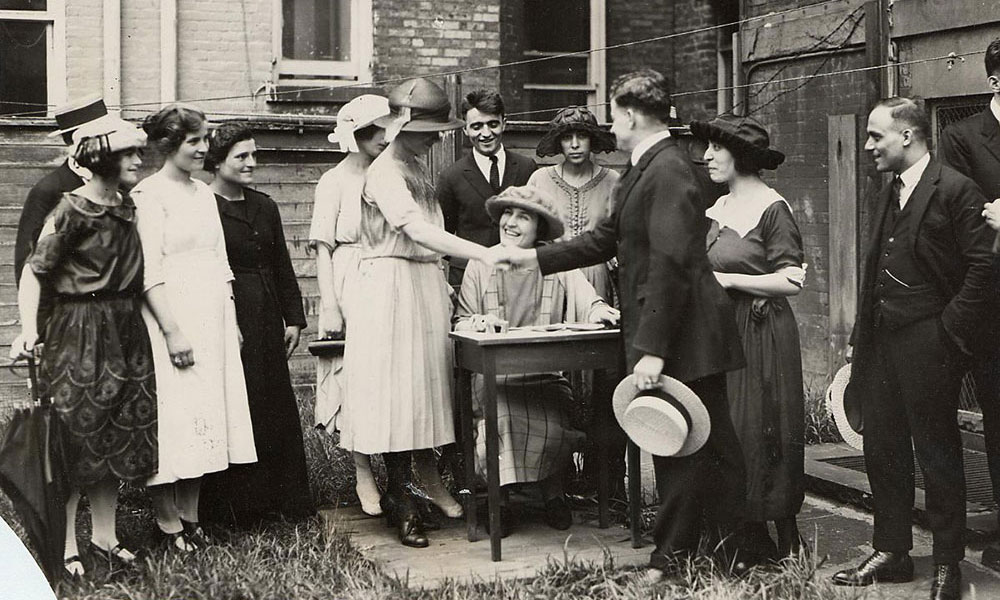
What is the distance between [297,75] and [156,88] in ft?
3.91

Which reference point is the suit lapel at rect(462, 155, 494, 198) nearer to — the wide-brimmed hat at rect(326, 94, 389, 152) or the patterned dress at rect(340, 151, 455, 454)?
the wide-brimmed hat at rect(326, 94, 389, 152)

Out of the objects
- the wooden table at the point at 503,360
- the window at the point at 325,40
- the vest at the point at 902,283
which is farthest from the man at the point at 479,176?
the window at the point at 325,40

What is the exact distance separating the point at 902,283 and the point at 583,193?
1868mm

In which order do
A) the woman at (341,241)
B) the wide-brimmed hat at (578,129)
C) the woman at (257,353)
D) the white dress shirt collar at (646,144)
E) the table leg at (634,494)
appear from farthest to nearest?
the wide-brimmed hat at (578,129) < the woman at (341,241) < the woman at (257,353) < the table leg at (634,494) < the white dress shirt collar at (646,144)

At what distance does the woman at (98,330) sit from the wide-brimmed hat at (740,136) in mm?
2405

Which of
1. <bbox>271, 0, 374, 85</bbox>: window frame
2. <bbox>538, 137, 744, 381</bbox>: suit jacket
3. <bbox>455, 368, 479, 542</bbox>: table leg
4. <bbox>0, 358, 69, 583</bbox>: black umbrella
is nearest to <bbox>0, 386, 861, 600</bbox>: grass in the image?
<bbox>0, 358, 69, 583</bbox>: black umbrella

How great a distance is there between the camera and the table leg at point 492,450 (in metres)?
5.21

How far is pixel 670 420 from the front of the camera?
180 inches

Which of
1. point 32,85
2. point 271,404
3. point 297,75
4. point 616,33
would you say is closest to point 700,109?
point 616,33

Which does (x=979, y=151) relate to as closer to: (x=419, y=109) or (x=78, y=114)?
(x=419, y=109)

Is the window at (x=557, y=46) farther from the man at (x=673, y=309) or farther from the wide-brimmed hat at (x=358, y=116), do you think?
the man at (x=673, y=309)

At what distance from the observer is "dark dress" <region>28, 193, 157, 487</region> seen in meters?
4.85

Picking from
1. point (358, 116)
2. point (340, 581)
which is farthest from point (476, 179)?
point (340, 581)

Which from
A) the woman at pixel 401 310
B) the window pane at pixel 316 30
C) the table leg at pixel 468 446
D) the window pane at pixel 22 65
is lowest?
the table leg at pixel 468 446
